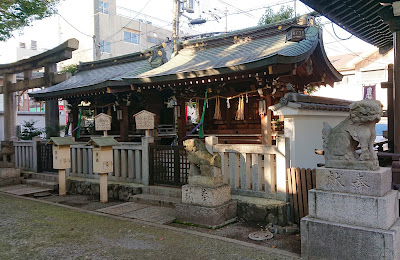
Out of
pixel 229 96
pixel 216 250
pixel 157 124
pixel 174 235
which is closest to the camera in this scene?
pixel 216 250

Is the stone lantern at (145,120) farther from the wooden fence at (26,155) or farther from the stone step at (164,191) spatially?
the wooden fence at (26,155)

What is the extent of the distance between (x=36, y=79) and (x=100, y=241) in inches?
Result: 496

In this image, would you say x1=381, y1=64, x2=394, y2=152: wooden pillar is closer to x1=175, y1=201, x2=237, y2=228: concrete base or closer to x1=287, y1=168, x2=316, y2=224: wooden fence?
x1=287, y1=168, x2=316, y2=224: wooden fence

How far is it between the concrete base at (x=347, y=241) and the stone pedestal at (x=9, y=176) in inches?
432

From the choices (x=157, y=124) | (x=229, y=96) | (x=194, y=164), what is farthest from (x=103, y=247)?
(x=157, y=124)

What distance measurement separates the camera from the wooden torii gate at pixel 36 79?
→ 545 inches

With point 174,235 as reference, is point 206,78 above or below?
above

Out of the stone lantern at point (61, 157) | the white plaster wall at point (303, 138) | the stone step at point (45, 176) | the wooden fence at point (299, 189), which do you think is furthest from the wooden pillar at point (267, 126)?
the stone step at point (45, 176)

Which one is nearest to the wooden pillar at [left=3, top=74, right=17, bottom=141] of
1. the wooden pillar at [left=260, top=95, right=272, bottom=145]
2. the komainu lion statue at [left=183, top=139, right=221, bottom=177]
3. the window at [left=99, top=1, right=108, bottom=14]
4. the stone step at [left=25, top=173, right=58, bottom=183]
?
the stone step at [left=25, top=173, right=58, bottom=183]

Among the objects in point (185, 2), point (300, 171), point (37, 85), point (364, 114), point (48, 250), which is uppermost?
point (185, 2)

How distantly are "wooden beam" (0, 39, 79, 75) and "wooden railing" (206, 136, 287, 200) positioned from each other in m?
9.14

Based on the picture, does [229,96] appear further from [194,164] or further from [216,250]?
[216,250]

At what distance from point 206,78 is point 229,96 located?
178cm

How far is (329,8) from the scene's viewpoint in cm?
727
